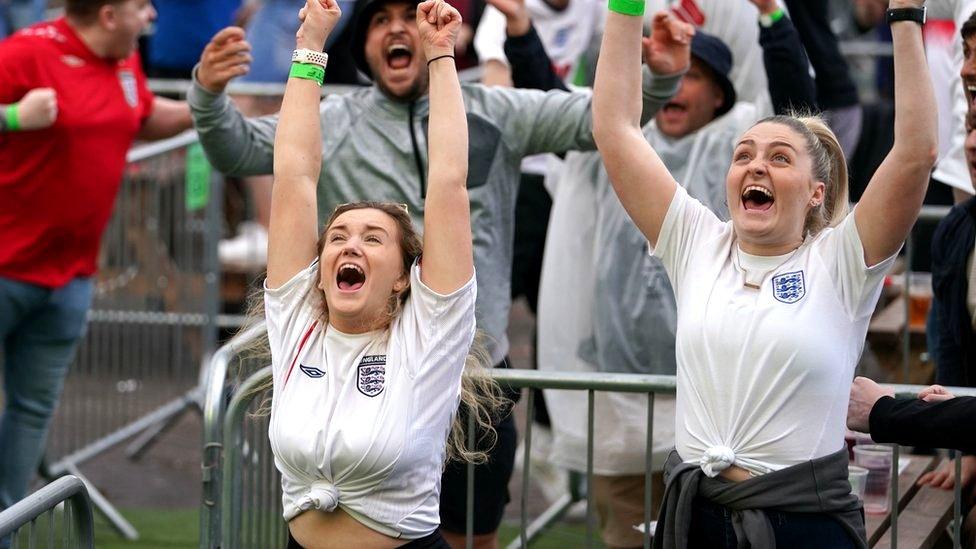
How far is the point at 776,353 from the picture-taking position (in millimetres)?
3412

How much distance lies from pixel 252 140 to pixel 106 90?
167 cm

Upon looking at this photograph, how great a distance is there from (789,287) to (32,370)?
3.69m

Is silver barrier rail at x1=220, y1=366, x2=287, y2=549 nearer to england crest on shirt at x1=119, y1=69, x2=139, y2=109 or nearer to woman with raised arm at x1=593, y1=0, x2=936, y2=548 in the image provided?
woman with raised arm at x1=593, y1=0, x2=936, y2=548

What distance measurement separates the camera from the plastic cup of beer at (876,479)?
14.6ft

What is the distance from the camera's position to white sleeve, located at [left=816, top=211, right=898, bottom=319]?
11.3 feet

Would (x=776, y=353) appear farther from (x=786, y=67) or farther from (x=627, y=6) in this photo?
(x=786, y=67)

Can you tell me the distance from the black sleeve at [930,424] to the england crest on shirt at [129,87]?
3.77 m

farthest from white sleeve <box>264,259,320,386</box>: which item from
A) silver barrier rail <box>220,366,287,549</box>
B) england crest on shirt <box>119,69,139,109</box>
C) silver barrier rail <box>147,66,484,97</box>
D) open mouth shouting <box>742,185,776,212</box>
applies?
silver barrier rail <box>147,66,484,97</box>

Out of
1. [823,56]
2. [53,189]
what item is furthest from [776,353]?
[53,189]

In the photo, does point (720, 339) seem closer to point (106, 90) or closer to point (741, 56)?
point (741, 56)

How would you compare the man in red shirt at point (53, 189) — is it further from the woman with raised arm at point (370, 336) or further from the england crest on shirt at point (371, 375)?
the england crest on shirt at point (371, 375)

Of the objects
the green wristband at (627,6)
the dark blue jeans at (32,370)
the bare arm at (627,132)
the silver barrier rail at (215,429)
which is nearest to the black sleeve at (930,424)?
the bare arm at (627,132)

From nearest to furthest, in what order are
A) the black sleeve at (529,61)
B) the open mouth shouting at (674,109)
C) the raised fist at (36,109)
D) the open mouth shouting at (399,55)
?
the open mouth shouting at (399,55) → the black sleeve at (529,61) → the open mouth shouting at (674,109) → the raised fist at (36,109)

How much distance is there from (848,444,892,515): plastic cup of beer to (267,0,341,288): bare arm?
1.81 m
